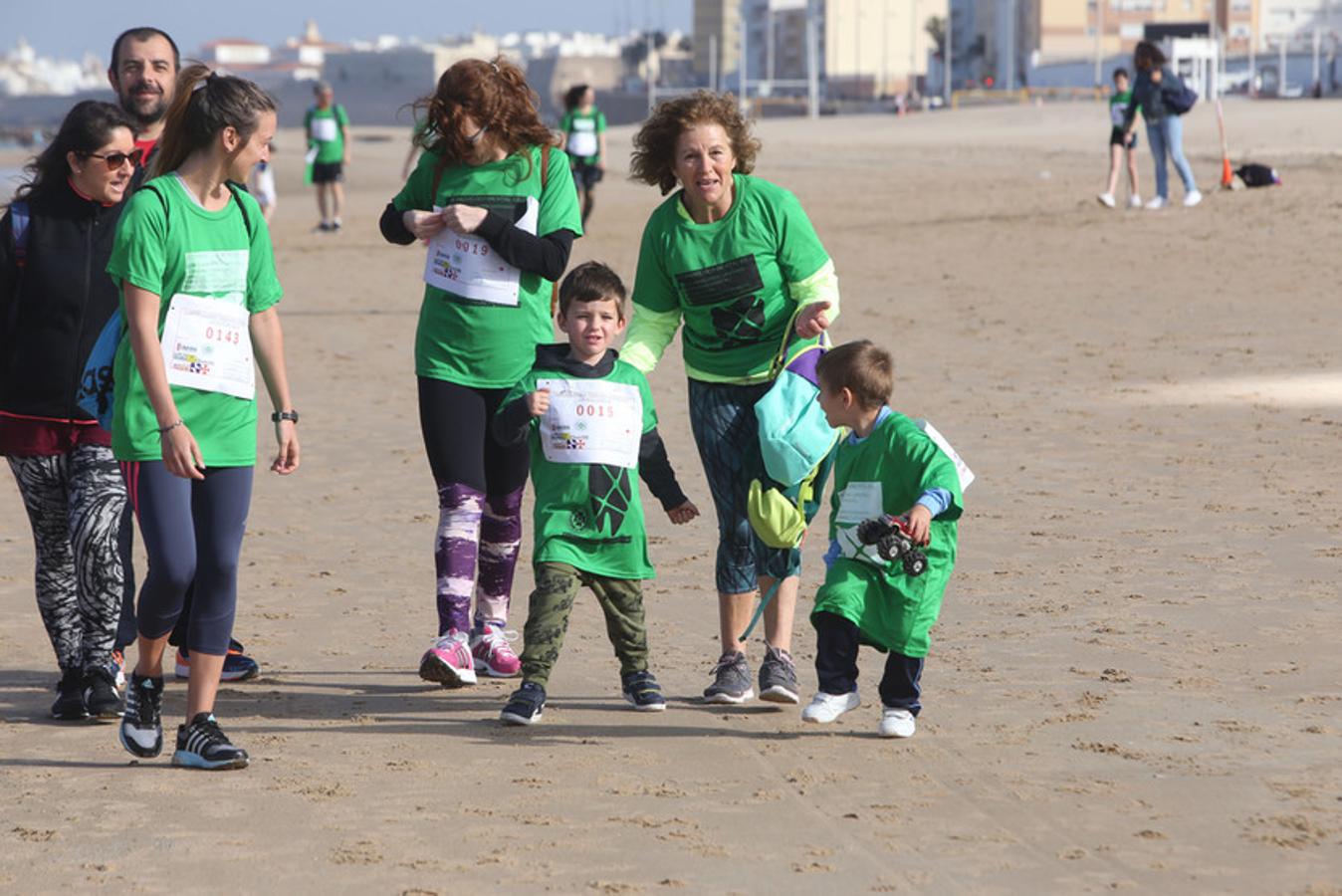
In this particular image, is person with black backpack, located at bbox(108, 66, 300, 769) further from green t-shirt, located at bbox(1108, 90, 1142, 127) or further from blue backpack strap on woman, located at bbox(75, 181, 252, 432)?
green t-shirt, located at bbox(1108, 90, 1142, 127)

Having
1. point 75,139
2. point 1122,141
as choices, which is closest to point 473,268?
point 75,139

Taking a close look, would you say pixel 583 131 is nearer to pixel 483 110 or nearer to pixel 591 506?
pixel 483 110

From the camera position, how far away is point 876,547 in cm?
507

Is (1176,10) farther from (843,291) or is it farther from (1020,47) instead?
(843,291)

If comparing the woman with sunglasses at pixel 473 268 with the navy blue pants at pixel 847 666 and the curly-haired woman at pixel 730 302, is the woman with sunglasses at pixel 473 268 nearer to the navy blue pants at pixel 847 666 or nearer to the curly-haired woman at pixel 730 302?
the curly-haired woman at pixel 730 302

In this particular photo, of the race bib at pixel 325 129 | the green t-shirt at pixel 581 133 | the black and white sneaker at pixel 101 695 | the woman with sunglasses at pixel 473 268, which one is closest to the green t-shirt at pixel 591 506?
the woman with sunglasses at pixel 473 268

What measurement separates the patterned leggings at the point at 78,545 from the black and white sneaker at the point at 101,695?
30 millimetres

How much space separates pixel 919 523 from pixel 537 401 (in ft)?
3.81

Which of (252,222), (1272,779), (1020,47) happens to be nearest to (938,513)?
(1272,779)

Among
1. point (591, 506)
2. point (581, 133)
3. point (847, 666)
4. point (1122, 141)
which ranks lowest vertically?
point (847, 666)

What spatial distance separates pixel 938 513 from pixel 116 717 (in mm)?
2432

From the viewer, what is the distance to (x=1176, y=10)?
5482 inches

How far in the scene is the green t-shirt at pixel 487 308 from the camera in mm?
5730

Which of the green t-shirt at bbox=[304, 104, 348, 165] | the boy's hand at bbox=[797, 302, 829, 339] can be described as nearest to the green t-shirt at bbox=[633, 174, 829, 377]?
the boy's hand at bbox=[797, 302, 829, 339]
